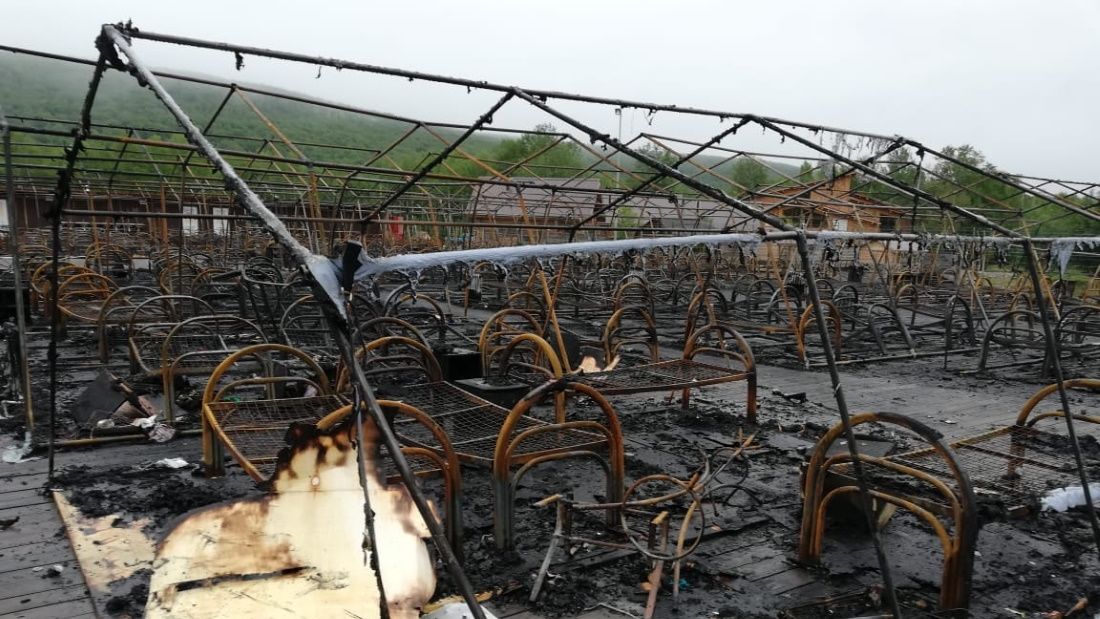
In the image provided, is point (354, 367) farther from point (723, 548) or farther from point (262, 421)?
point (262, 421)

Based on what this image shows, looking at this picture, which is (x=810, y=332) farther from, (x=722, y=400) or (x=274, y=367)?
(x=274, y=367)

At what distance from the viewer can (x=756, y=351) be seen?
9.95m

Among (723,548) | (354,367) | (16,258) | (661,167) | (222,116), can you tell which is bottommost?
(723,548)

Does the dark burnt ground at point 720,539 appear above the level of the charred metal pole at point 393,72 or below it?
below

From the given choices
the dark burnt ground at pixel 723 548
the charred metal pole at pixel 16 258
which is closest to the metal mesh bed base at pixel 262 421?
the dark burnt ground at pixel 723 548

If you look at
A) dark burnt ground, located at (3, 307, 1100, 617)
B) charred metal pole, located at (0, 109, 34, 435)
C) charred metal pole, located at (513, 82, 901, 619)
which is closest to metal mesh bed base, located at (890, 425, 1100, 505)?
dark burnt ground, located at (3, 307, 1100, 617)

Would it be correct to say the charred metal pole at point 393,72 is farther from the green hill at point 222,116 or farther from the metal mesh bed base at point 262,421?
the green hill at point 222,116

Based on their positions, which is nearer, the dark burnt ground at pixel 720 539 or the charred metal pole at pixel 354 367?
the charred metal pole at pixel 354 367

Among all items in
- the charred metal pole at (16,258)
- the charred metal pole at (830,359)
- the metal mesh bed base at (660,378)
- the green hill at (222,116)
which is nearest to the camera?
the charred metal pole at (830,359)

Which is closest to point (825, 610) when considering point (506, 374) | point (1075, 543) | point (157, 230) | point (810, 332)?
point (1075, 543)

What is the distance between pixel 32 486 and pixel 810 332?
9316 millimetres

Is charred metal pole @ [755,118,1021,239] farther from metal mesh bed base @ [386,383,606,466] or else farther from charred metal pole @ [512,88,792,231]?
metal mesh bed base @ [386,383,606,466]

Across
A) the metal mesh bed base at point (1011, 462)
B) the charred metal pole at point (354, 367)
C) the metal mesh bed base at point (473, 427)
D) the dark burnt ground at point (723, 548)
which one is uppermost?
the charred metal pole at point (354, 367)

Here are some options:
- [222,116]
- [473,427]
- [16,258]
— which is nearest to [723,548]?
[473,427]
